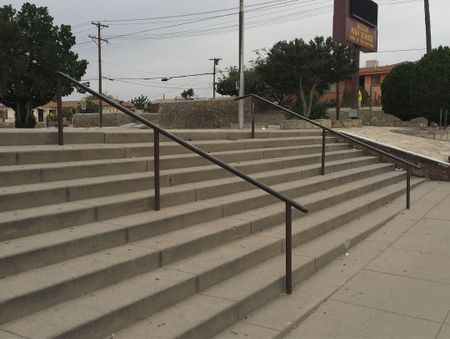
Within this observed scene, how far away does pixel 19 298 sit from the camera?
298cm

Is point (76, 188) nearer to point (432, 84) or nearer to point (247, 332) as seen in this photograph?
point (247, 332)

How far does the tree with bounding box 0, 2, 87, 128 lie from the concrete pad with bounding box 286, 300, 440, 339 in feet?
120

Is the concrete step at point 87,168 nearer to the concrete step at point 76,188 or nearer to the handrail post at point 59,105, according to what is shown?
the concrete step at point 76,188

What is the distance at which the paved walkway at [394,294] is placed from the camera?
381 centimetres

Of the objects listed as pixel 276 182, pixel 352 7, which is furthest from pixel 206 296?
pixel 352 7

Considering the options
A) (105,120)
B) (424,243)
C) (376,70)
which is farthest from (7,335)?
(376,70)

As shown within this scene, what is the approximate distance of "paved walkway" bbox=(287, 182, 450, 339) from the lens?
381 cm

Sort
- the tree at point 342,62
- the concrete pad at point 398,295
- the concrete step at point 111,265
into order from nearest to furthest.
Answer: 1. the concrete step at point 111,265
2. the concrete pad at point 398,295
3. the tree at point 342,62

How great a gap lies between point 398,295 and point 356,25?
15859mm

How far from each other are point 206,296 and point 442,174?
9.63 meters

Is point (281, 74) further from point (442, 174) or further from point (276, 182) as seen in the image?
point (276, 182)

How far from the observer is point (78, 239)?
3766 millimetres

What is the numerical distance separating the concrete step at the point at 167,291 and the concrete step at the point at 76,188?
1.17m

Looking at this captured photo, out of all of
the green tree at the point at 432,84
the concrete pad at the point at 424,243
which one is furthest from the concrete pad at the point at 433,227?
the green tree at the point at 432,84
